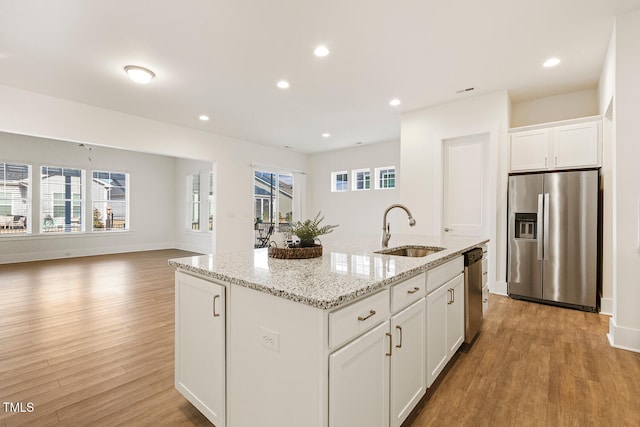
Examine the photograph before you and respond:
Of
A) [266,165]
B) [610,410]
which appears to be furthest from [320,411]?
[266,165]

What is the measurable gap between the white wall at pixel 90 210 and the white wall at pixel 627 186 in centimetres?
970

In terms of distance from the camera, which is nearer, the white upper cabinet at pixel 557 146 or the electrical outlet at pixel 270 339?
the electrical outlet at pixel 270 339

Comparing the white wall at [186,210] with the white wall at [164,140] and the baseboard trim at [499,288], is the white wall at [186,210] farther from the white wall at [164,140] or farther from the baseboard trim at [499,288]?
the baseboard trim at [499,288]

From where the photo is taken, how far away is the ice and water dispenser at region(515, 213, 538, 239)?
3838mm

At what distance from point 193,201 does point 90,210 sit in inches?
97.2

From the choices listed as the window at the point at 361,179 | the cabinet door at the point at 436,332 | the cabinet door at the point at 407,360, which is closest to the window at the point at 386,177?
the window at the point at 361,179

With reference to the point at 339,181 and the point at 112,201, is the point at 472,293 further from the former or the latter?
the point at 112,201

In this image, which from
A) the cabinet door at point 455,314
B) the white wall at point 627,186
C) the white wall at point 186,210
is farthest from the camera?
the white wall at point 186,210

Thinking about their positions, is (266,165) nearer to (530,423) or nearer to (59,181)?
(59,181)

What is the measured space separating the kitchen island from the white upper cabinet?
2.95 m

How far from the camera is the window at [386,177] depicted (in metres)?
7.04

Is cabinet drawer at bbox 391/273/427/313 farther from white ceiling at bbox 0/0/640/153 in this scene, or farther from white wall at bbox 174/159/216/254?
white wall at bbox 174/159/216/254

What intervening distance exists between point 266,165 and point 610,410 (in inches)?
274

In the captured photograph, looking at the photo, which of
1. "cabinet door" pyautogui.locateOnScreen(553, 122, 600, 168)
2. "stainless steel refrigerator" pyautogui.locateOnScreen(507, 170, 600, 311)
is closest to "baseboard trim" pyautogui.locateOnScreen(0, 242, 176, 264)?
"stainless steel refrigerator" pyautogui.locateOnScreen(507, 170, 600, 311)
